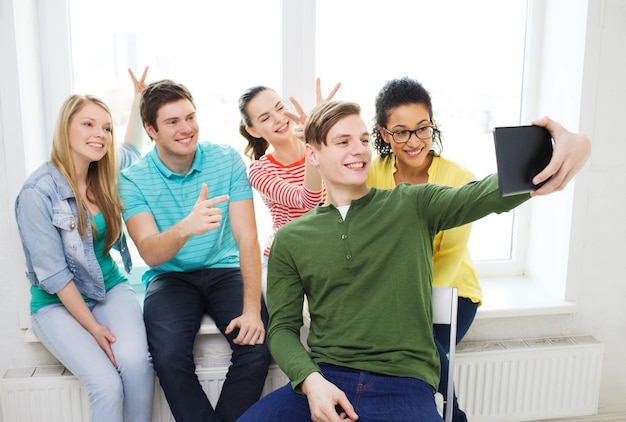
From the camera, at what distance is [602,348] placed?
225cm

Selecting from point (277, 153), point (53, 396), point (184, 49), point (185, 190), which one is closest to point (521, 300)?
point (277, 153)

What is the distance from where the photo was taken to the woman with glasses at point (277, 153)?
6.51ft

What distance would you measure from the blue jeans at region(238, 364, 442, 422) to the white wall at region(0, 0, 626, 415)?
→ 0.97 meters

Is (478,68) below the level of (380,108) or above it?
above

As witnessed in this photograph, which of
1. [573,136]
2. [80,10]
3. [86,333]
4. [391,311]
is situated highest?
[80,10]

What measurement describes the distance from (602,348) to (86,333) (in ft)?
6.26

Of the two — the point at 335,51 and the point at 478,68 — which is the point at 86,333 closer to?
the point at 335,51

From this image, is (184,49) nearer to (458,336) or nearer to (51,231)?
(51,231)

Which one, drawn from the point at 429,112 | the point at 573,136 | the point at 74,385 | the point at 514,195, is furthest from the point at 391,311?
the point at 74,385

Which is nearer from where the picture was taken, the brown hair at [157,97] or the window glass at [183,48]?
the brown hair at [157,97]

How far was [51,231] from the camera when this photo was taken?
70.0 inches

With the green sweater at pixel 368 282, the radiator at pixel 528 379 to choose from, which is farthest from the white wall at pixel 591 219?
the green sweater at pixel 368 282

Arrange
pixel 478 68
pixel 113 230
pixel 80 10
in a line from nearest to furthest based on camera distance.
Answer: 1. pixel 113 230
2. pixel 80 10
3. pixel 478 68

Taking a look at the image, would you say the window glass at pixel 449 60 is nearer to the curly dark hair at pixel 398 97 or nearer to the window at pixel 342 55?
the window at pixel 342 55
